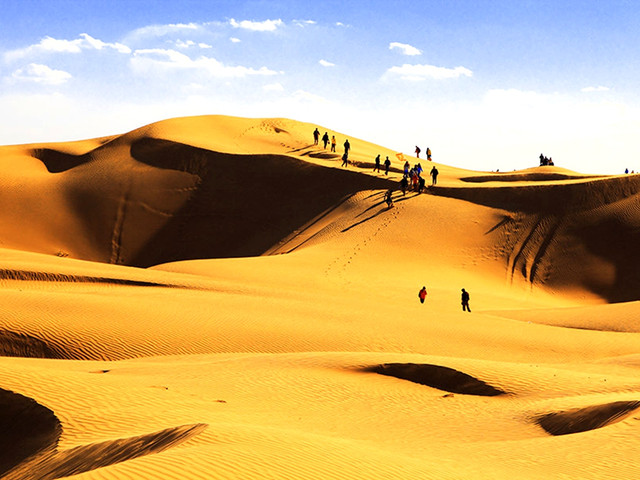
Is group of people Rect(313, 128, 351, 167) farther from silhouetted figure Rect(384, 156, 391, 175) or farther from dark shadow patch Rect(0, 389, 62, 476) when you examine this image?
dark shadow patch Rect(0, 389, 62, 476)

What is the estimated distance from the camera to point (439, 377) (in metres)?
14.2

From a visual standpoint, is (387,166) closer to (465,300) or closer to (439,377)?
(465,300)

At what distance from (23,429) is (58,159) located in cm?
4738

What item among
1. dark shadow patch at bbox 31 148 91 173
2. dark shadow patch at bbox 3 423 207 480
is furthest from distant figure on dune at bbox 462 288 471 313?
dark shadow patch at bbox 31 148 91 173

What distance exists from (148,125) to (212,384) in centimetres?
4782

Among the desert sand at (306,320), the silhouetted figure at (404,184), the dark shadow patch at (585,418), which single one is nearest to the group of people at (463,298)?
the desert sand at (306,320)

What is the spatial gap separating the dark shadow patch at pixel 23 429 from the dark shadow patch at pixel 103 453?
0.65 metres

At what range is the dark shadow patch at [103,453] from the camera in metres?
7.62

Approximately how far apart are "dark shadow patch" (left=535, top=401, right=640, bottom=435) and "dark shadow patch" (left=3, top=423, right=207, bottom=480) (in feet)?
17.5

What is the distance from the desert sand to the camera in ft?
28.6

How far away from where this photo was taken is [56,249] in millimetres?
43375

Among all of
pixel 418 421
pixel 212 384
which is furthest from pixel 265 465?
pixel 212 384

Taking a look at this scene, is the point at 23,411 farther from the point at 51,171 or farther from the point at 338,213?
the point at 51,171

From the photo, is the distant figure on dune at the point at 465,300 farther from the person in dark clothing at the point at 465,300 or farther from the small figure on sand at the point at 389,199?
the small figure on sand at the point at 389,199
